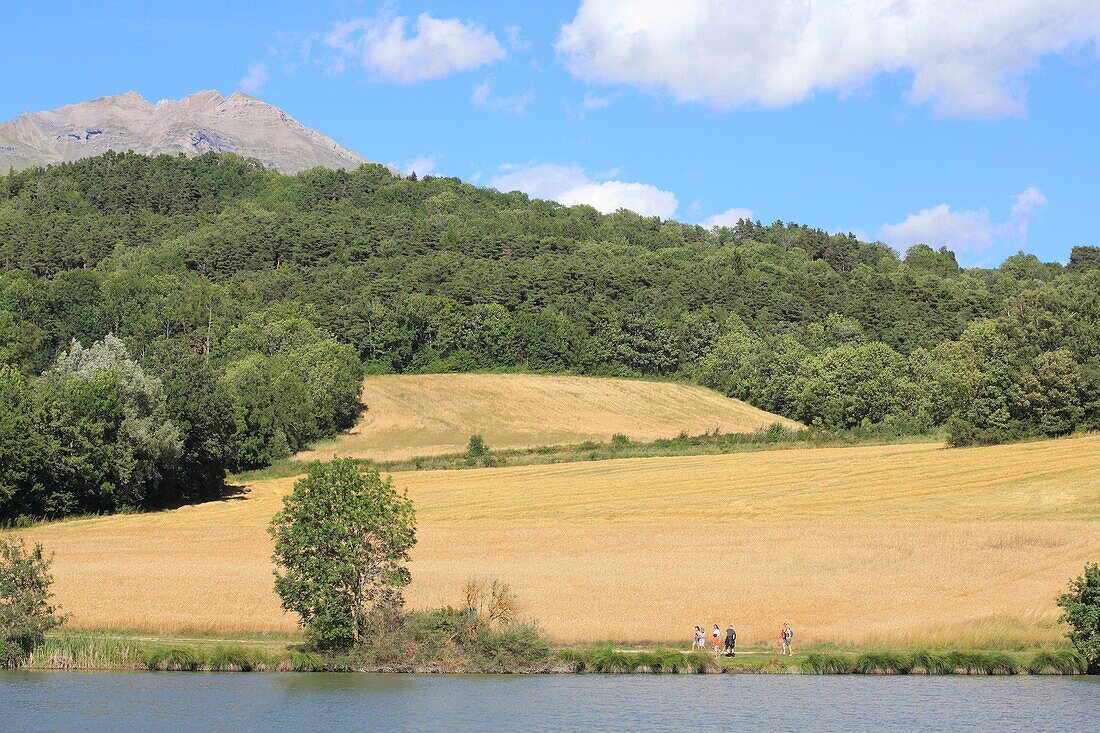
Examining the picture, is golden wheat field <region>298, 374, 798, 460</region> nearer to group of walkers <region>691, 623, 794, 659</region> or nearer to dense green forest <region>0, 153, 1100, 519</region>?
dense green forest <region>0, 153, 1100, 519</region>

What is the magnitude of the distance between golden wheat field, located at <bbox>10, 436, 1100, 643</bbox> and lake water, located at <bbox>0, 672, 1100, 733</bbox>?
17.3 ft

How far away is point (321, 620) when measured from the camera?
1558 inches

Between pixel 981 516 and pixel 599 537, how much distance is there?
18943 mm

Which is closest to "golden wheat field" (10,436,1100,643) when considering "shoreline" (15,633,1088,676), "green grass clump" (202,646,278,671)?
"shoreline" (15,633,1088,676)

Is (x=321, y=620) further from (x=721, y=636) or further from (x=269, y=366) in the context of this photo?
(x=269, y=366)

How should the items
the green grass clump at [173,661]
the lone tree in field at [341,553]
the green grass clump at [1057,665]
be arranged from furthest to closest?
the green grass clump at [1057,665]
the lone tree in field at [341,553]
the green grass clump at [173,661]

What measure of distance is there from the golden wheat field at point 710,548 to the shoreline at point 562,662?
2.34 meters

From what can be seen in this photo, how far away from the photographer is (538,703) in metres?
35.2

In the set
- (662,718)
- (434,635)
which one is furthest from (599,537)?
(662,718)

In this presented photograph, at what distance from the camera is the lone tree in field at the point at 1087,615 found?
40.0m

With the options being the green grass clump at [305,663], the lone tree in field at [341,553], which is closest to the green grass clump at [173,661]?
the green grass clump at [305,663]

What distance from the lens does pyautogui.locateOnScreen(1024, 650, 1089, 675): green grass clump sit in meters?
40.1

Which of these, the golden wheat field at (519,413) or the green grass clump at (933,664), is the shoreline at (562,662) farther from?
the golden wheat field at (519,413)

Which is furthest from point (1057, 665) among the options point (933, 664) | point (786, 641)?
point (786, 641)
